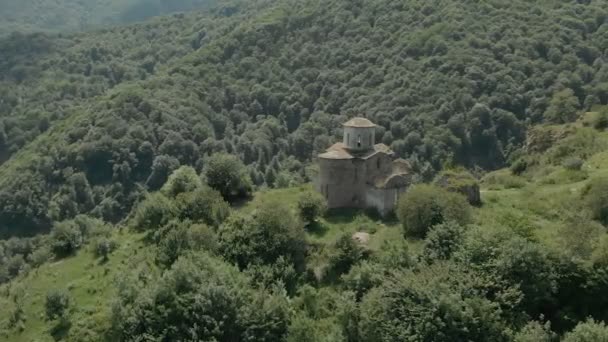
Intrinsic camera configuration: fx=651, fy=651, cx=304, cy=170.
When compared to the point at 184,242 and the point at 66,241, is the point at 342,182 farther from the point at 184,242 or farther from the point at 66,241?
the point at 66,241

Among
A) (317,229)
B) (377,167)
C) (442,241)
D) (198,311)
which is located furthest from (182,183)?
(442,241)

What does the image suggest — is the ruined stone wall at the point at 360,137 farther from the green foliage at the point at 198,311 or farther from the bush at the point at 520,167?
the bush at the point at 520,167

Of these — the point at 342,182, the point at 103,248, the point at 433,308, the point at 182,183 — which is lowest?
the point at 103,248

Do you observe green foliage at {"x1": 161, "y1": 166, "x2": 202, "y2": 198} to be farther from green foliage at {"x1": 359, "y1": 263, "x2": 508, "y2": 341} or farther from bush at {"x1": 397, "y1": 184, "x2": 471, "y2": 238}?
green foliage at {"x1": 359, "y1": 263, "x2": 508, "y2": 341}

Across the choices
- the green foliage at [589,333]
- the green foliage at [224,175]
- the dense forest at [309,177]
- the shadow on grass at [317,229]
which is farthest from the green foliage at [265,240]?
the green foliage at [589,333]

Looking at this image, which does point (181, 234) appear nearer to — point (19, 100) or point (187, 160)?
point (187, 160)

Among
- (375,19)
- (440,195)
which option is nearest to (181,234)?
(440,195)
